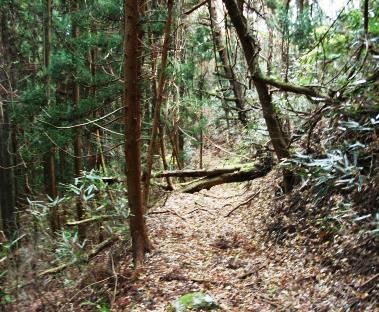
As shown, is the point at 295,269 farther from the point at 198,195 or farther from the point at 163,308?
the point at 198,195

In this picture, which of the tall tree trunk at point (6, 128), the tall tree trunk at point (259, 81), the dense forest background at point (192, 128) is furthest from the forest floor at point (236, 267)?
the tall tree trunk at point (6, 128)

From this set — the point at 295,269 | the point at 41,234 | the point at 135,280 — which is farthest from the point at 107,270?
the point at 295,269

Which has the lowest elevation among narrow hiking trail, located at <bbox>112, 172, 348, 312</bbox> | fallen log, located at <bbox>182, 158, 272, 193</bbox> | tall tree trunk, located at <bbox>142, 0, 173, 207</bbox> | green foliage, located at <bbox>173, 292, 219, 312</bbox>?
green foliage, located at <bbox>173, 292, 219, 312</bbox>

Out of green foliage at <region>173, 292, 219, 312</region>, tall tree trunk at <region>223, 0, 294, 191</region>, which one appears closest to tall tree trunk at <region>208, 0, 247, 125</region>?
tall tree trunk at <region>223, 0, 294, 191</region>

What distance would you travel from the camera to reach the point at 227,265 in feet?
20.8

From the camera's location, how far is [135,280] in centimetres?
643

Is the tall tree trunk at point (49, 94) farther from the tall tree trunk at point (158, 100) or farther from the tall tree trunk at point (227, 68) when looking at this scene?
the tall tree trunk at point (227, 68)

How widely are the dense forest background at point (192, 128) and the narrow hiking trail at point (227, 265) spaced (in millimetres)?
221

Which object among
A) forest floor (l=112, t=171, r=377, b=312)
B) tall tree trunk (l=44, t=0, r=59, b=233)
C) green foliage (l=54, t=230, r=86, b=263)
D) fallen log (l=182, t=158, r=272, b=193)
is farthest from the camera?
fallen log (l=182, t=158, r=272, b=193)

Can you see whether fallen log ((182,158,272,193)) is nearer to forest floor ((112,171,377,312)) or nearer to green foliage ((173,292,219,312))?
forest floor ((112,171,377,312))

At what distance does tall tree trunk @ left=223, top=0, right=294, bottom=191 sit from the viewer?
22.4ft

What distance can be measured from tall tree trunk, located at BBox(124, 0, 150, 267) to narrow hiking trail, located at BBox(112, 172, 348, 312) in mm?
368

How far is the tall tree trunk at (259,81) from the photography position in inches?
269

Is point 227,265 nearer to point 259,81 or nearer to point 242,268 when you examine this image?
point 242,268
